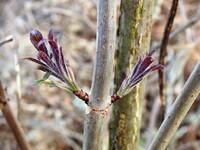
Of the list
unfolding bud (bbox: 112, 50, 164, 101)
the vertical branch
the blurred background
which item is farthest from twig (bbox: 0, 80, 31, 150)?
the blurred background

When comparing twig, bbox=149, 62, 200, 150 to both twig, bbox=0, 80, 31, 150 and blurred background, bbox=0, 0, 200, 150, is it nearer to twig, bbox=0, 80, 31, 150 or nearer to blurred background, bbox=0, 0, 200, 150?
twig, bbox=0, 80, 31, 150

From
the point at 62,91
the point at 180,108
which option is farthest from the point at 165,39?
the point at 62,91

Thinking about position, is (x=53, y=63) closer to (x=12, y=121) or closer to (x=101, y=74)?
(x=101, y=74)

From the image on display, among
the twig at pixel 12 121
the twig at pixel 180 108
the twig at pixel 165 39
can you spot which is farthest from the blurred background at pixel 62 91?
the twig at pixel 180 108

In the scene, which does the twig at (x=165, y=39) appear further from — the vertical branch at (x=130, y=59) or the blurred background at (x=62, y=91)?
the blurred background at (x=62, y=91)

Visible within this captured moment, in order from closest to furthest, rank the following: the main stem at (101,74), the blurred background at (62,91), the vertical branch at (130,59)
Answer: the main stem at (101,74) → the vertical branch at (130,59) → the blurred background at (62,91)

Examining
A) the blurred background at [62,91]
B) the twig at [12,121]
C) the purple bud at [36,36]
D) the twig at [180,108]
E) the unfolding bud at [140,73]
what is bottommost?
the twig at [180,108]

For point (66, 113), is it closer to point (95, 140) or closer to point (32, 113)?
point (32, 113)
